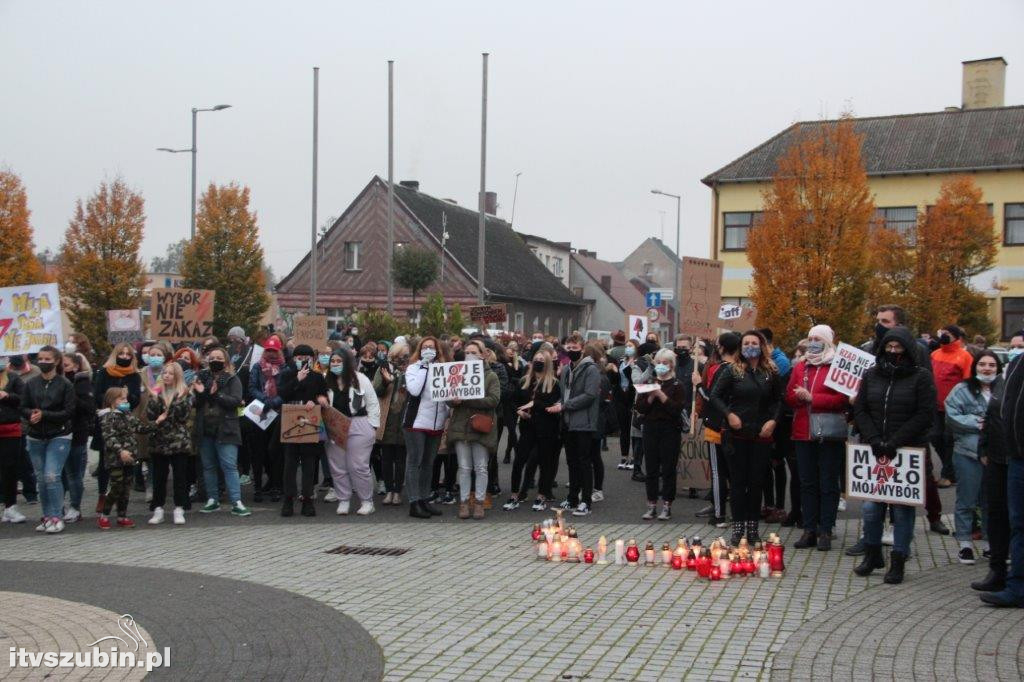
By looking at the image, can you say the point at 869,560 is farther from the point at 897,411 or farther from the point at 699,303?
the point at 699,303

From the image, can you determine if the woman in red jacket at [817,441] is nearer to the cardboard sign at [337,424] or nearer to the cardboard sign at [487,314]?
the cardboard sign at [337,424]

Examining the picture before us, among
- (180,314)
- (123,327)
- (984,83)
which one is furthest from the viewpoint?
(984,83)

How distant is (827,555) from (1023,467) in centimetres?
240

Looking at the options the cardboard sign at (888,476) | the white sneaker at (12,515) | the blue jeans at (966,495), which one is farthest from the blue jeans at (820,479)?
the white sneaker at (12,515)

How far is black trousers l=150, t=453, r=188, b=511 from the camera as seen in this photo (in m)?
12.5

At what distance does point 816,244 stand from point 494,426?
86.5 feet

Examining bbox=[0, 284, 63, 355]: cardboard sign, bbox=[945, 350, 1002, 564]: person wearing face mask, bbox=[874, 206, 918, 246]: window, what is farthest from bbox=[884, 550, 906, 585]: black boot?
bbox=[874, 206, 918, 246]: window

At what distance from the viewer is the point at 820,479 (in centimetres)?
1049

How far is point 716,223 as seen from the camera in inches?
2032

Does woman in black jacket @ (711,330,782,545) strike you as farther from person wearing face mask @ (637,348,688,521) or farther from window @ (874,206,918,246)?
window @ (874,206,918,246)

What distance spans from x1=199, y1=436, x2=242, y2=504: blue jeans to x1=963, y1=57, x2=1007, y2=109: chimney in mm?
48986

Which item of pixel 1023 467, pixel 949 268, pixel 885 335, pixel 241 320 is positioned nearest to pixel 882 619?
pixel 1023 467

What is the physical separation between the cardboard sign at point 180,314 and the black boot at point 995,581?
13.9m

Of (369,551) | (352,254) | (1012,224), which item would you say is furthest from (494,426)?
(352,254)
